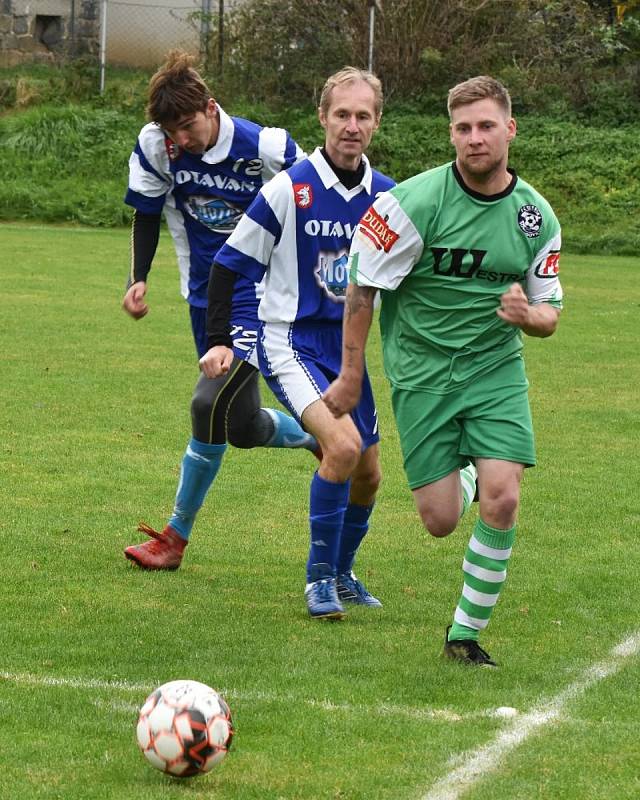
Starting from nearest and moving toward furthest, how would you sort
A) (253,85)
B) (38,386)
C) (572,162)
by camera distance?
1. (38,386)
2. (572,162)
3. (253,85)

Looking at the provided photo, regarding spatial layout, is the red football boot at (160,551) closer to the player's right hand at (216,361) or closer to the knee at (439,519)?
the player's right hand at (216,361)

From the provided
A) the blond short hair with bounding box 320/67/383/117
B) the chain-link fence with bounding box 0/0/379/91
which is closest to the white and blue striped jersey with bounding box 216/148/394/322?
the blond short hair with bounding box 320/67/383/117

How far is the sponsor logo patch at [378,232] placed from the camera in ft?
17.1

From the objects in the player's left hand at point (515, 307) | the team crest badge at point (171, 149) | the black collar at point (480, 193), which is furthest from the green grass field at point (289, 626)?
the team crest badge at point (171, 149)

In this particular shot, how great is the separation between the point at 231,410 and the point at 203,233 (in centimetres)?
89

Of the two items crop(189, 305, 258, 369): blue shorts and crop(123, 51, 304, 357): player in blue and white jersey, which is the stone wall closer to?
crop(123, 51, 304, 357): player in blue and white jersey

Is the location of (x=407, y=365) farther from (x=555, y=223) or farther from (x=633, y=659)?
(x=633, y=659)

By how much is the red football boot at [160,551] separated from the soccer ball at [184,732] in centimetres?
266

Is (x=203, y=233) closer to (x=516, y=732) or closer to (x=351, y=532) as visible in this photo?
(x=351, y=532)

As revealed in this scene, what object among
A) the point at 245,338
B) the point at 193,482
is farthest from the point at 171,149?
the point at 193,482

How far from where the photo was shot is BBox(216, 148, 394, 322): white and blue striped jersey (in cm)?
593

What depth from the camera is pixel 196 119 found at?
6.57 metres

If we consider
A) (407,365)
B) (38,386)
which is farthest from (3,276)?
(407,365)

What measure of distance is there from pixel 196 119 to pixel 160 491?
2504 millimetres
